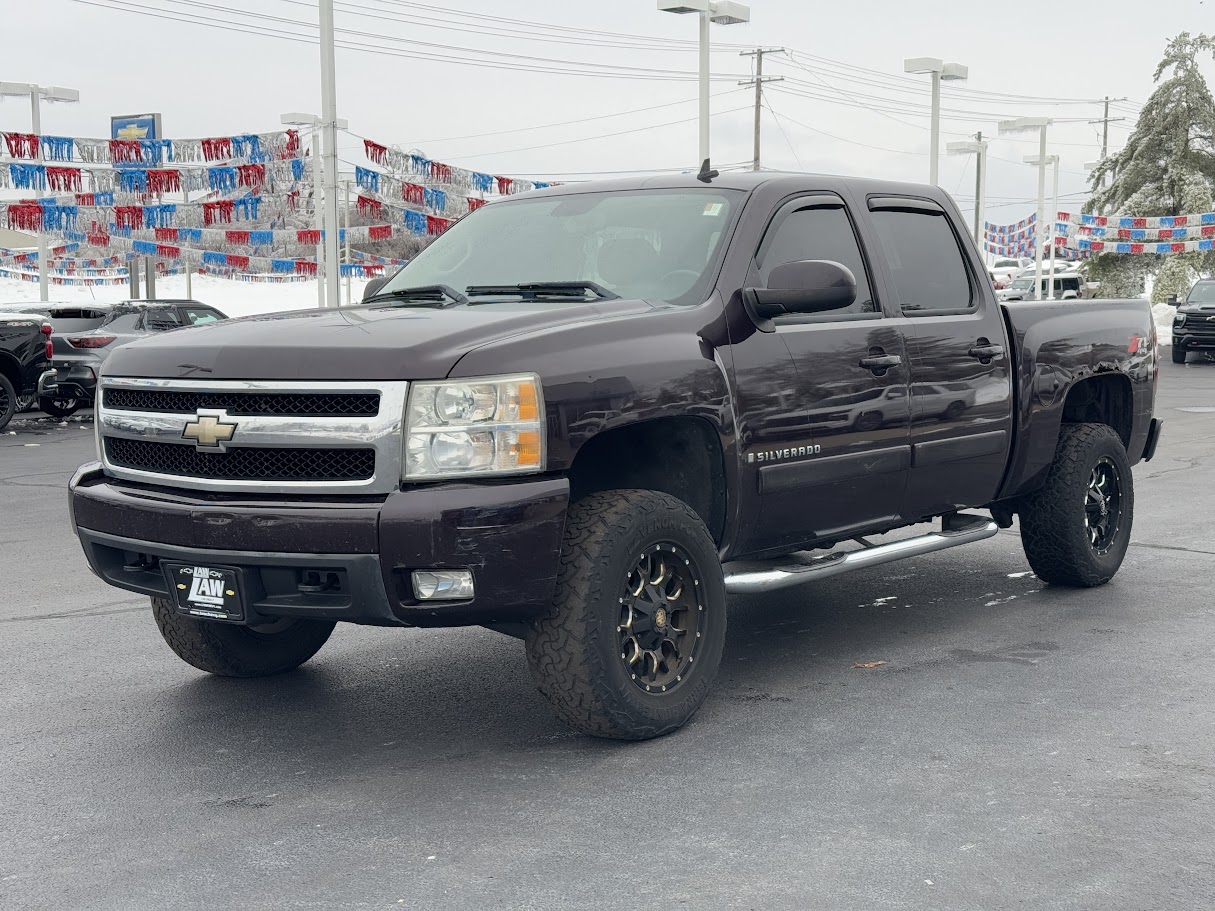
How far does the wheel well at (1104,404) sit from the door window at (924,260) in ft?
4.07

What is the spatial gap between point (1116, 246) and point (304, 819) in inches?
1835

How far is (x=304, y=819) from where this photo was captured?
4211 millimetres

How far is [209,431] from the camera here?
4598 mm

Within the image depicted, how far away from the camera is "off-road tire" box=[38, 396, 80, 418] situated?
20734mm

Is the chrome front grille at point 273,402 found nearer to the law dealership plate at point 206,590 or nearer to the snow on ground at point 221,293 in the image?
the law dealership plate at point 206,590

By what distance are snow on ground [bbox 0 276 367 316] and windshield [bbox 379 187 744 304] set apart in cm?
5378

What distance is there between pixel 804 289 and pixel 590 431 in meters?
1.08

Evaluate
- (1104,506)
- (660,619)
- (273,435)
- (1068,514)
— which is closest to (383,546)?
(273,435)

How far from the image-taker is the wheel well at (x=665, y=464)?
5141 mm

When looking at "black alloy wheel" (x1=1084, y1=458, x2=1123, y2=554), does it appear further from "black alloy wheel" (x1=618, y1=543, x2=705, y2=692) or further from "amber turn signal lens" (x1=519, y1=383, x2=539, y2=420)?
"amber turn signal lens" (x1=519, y1=383, x2=539, y2=420)

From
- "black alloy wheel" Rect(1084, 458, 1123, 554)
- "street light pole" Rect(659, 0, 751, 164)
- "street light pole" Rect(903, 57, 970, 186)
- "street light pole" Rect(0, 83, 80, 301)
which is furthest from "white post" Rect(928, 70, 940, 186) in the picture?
"black alloy wheel" Rect(1084, 458, 1123, 554)

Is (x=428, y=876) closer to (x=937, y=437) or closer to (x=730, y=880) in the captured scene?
(x=730, y=880)

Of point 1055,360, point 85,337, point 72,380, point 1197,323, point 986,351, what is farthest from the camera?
point 1197,323

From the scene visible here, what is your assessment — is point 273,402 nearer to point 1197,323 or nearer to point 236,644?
point 236,644
